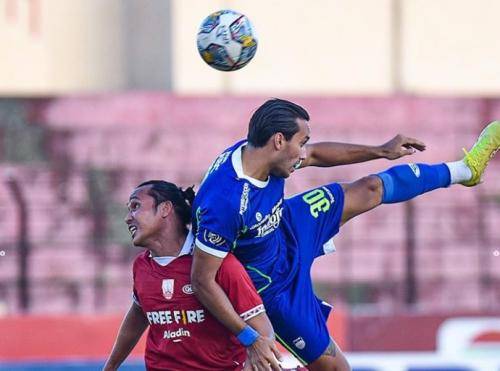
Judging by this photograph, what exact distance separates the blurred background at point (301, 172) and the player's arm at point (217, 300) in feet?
12.8

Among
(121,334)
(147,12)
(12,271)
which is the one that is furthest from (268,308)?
(147,12)

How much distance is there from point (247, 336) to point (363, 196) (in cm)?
117

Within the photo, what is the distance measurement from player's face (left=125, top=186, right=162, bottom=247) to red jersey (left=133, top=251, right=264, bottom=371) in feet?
0.56

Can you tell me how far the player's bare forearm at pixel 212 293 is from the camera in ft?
22.4

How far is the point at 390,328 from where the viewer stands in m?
11.0

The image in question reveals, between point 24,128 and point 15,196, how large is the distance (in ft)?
2.87

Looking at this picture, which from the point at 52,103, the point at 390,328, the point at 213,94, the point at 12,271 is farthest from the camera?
the point at 213,94

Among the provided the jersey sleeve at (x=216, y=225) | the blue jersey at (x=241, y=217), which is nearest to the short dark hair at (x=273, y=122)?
the blue jersey at (x=241, y=217)

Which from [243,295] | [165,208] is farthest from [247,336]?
[165,208]

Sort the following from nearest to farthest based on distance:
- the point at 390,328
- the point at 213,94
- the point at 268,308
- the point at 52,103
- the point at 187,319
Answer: the point at 187,319, the point at 268,308, the point at 390,328, the point at 52,103, the point at 213,94

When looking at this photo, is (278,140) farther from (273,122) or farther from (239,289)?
(239,289)

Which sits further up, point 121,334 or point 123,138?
point 123,138

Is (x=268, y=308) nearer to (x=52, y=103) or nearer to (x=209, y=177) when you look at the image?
(x=209, y=177)

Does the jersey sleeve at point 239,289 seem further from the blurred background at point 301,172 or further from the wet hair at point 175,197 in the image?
the blurred background at point 301,172
